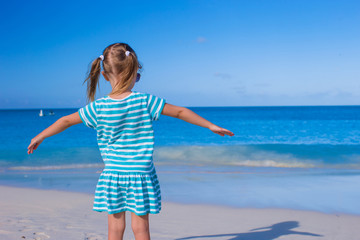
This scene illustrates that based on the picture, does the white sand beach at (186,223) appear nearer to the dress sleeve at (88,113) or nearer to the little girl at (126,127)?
the little girl at (126,127)

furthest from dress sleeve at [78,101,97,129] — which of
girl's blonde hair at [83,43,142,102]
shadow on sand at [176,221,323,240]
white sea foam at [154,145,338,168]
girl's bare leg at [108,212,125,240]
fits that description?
white sea foam at [154,145,338,168]

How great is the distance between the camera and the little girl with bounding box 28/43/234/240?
6.84 feet

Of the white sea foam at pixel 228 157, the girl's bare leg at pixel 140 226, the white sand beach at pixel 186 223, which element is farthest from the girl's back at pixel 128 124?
the white sea foam at pixel 228 157

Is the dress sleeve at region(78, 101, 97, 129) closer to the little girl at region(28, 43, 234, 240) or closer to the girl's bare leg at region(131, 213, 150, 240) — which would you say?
the little girl at region(28, 43, 234, 240)

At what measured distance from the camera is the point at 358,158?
458 inches

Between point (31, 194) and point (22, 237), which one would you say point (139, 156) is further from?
point (31, 194)

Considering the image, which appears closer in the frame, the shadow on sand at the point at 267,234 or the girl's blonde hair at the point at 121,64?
the girl's blonde hair at the point at 121,64

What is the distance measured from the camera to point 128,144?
2.11m

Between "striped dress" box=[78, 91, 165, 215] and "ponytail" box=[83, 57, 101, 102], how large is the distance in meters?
0.16

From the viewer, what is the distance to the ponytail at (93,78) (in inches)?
85.7

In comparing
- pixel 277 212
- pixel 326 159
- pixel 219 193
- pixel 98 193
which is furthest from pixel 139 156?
pixel 326 159

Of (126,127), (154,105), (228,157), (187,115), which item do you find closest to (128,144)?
(126,127)

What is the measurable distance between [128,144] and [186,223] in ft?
7.76

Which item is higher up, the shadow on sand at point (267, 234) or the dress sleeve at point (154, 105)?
the dress sleeve at point (154, 105)
